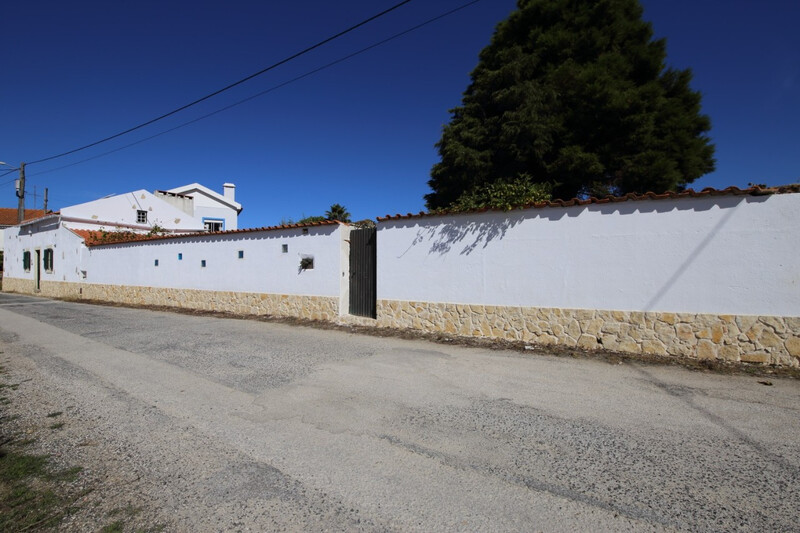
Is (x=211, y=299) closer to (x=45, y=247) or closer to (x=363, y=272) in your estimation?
(x=363, y=272)

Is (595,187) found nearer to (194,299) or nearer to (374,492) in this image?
(374,492)

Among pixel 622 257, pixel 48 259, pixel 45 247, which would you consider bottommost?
pixel 622 257

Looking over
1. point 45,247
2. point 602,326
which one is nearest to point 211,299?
point 602,326

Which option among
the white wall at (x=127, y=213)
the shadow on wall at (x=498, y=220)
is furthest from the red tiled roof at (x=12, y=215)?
the shadow on wall at (x=498, y=220)

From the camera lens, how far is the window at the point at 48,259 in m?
21.2

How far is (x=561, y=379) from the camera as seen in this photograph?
526cm

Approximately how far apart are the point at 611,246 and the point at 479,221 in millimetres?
2684

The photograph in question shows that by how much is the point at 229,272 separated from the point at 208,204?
29.5 m

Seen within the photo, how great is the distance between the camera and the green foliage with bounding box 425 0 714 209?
14.5 meters

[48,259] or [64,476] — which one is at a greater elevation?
[48,259]

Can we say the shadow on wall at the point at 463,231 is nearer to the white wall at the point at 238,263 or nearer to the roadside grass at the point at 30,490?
the white wall at the point at 238,263

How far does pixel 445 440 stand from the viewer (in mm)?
3377

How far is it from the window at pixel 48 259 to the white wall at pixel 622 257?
78.9ft

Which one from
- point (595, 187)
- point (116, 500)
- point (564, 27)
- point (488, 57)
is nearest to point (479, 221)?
point (116, 500)
